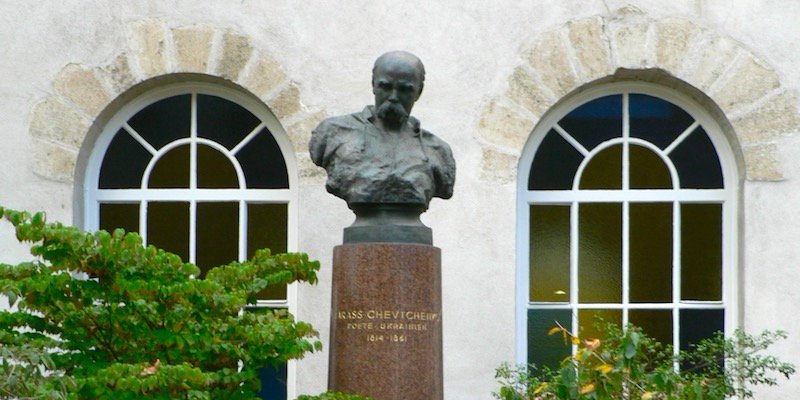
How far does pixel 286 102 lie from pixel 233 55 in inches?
16.4

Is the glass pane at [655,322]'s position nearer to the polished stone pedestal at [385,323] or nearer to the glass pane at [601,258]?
the glass pane at [601,258]

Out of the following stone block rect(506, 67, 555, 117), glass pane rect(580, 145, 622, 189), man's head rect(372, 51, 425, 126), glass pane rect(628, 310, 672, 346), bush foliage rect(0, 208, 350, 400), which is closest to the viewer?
bush foliage rect(0, 208, 350, 400)

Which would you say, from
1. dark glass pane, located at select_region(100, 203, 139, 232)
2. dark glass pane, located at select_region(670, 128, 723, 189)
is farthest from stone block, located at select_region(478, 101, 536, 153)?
dark glass pane, located at select_region(100, 203, 139, 232)

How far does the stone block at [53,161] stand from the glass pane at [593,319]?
3074 mm

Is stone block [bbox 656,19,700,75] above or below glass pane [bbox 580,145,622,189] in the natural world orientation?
above

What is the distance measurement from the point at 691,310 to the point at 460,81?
1.90m

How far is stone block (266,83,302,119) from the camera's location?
963 cm

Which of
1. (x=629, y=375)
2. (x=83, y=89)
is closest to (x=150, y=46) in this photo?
(x=83, y=89)

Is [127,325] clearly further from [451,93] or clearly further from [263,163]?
[451,93]

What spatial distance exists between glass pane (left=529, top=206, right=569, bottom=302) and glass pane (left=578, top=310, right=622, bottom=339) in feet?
0.48

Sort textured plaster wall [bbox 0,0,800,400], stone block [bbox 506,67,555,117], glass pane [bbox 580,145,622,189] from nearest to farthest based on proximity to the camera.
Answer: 1. textured plaster wall [bbox 0,0,800,400]
2. stone block [bbox 506,67,555,117]
3. glass pane [bbox 580,145,622,189]

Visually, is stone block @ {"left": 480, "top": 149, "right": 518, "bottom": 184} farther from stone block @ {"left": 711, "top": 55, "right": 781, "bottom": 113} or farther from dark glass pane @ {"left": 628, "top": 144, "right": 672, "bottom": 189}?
stone block @ {"left": 711, "top": 55, "right": 781, "bottom": 113}

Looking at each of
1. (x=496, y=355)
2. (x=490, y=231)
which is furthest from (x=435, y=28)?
(x=496, y=355)

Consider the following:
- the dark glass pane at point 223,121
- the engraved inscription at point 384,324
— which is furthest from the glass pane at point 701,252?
the engraved inscription at point 384,324
